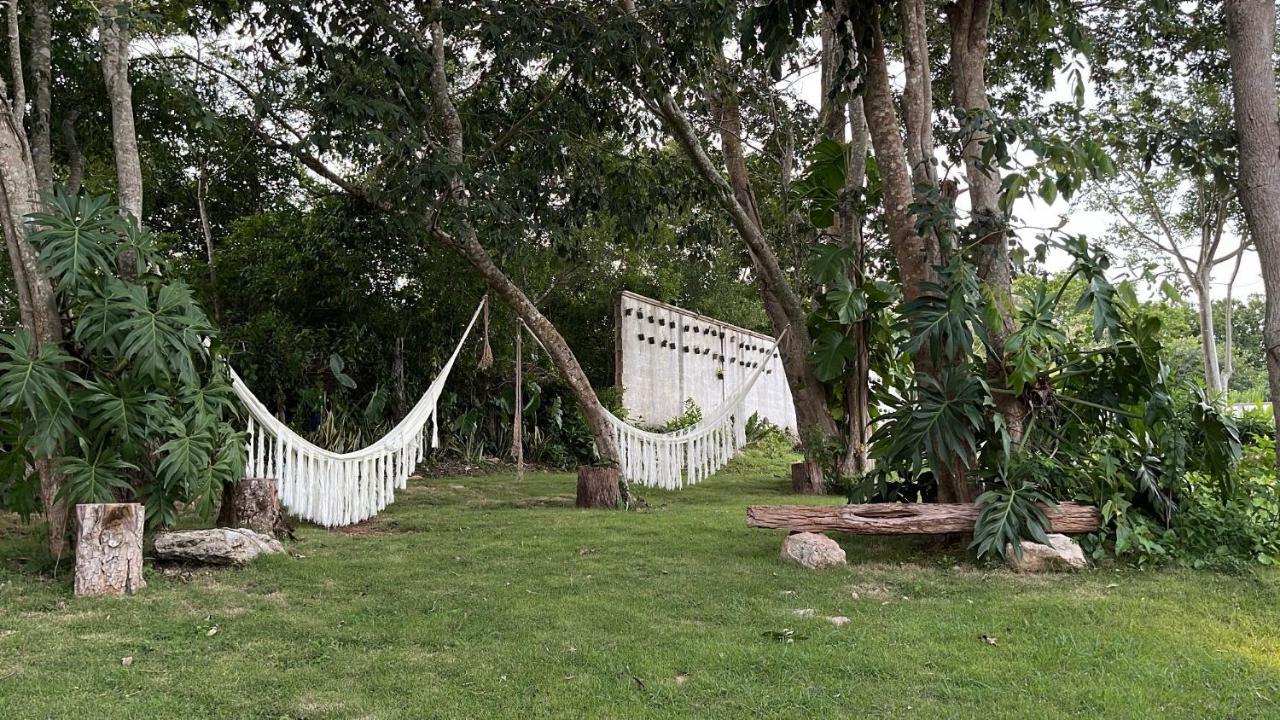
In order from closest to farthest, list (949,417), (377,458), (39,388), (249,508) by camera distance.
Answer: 1. (39,388)
2. (949,417)
3. (249,508)
4. (377,458)

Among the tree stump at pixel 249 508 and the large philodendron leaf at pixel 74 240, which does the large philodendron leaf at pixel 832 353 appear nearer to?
the tree stump at pixel 249 508

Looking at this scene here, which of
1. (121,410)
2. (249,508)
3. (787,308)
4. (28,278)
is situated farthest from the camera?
(787,308)

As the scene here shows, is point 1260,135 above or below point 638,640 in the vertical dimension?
above

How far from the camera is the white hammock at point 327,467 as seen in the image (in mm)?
3871

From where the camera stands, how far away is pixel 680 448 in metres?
5.52

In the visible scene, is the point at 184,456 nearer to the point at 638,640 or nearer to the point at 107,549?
the point at 107,549

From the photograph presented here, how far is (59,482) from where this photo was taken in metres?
3.06

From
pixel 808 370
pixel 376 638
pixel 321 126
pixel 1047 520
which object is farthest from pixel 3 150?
pixel 808 370

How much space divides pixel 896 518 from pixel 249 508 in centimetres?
269

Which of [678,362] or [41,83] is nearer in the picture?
[41,83]

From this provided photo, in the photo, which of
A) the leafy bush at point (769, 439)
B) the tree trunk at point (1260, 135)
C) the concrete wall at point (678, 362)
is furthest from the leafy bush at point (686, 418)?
the tree trunk at point (1260, 135)

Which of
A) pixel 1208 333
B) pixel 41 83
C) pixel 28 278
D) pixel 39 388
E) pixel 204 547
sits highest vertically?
pixel 41 83

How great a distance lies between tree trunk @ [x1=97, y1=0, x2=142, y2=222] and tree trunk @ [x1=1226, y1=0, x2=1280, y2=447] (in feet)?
12.2

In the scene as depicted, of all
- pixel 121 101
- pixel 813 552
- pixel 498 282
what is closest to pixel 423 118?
pixel 498 282
